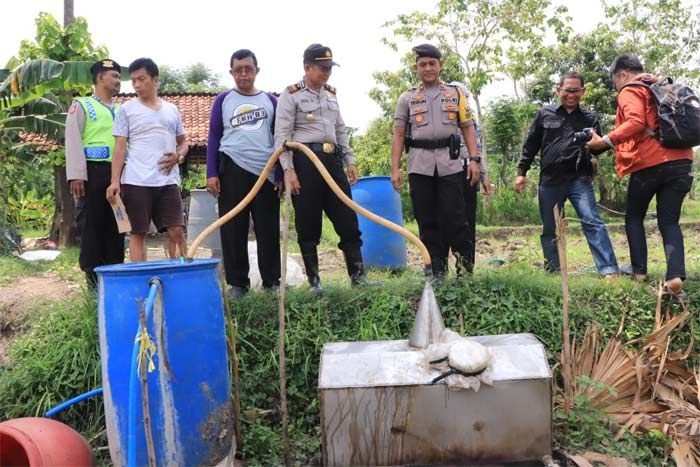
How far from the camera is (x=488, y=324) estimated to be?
3.92 m

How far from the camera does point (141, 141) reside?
13.2 feet

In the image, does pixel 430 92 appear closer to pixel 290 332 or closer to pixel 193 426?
pixel 290 332

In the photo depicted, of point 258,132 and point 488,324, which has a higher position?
point 258,132

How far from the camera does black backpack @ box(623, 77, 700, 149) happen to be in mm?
4047

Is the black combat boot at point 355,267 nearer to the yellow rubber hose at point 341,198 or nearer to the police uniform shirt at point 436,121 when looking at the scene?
the police uniform shirt at point 436,121

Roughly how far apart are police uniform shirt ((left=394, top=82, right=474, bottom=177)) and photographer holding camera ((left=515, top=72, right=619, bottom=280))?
757mm

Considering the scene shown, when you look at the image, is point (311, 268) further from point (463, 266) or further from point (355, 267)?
point (463, 266)

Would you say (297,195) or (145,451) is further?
(297,195)

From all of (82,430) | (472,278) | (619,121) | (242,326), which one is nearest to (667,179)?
(619,121)

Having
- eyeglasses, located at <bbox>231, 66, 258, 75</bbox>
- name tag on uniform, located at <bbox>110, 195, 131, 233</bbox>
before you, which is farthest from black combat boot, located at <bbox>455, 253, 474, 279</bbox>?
name tag on uniform, located at <bbox>110, 195, 131, 233</bbox>

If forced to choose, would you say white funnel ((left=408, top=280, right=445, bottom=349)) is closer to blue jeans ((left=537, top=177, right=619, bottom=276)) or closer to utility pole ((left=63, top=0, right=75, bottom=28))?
blue jeans ((left=537, top=177, right=619, bottom=276))

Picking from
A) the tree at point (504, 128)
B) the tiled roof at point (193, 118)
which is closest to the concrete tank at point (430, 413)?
the tiled roof at point (193, 118)

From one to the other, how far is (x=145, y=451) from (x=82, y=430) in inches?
37.3

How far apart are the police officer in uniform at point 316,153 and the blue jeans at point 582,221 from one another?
1.49 m
